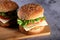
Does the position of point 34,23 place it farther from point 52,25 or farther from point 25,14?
point 52,25

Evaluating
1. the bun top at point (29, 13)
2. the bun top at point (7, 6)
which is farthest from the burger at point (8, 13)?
the bun top at point (29, 13)

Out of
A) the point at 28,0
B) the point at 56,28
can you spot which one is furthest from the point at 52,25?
the point at 28,0

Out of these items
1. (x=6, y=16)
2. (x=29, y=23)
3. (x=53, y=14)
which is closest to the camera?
(x=29, y=23)

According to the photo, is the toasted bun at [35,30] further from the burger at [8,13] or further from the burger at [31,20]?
the burger at [8,13]

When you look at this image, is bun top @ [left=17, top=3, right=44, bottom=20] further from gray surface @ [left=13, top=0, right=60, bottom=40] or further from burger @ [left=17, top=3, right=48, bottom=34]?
gray surface @ [left=13, top=0, right=60, bottom=40]

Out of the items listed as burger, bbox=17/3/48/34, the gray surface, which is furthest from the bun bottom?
the gray surface

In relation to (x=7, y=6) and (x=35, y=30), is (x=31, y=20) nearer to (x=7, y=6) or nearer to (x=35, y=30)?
(x=35, y=30)

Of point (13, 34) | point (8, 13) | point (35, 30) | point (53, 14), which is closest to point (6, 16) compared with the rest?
point (8, 13)
